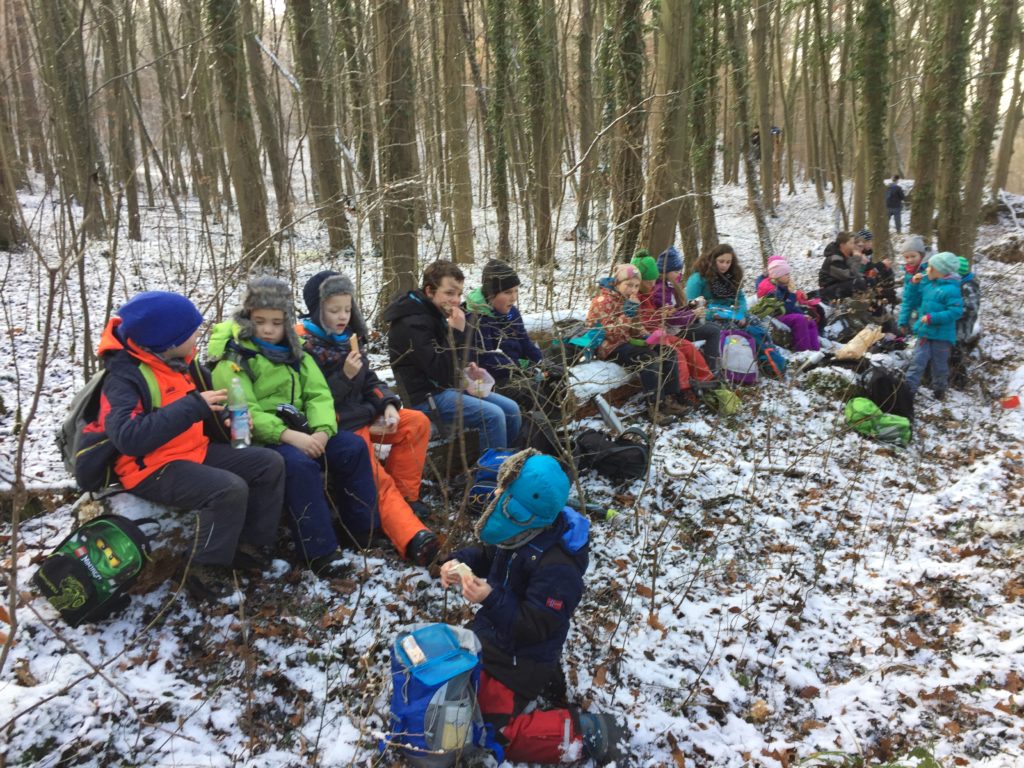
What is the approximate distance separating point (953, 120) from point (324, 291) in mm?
12380

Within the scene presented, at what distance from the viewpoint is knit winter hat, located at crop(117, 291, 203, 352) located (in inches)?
113

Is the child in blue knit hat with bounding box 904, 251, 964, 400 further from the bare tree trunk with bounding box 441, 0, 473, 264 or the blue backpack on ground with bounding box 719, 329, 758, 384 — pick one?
the bare tree trunk with bounding box 441, 0, 473, 264

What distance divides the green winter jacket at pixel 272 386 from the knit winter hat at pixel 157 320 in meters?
0.38

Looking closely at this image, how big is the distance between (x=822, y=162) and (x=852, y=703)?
26645mm

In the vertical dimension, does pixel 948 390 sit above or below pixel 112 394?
below

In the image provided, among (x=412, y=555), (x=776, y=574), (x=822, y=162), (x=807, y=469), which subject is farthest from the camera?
(x=822, y=162)

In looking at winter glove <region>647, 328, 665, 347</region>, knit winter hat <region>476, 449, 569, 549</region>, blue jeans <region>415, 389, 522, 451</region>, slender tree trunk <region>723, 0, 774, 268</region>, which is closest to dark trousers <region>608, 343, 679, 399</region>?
winter glove <region>647, 328, 665, 347</region>

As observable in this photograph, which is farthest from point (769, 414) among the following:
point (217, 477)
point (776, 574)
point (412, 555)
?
point (217, 477)

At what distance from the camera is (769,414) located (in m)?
6.16

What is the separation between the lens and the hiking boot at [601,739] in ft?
9.37

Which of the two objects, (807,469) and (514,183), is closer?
(807,469)

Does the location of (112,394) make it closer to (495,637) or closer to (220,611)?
(220,611)

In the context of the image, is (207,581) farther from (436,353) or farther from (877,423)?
(877,423)

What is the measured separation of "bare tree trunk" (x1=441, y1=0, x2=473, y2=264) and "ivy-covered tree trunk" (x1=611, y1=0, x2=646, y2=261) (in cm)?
375
